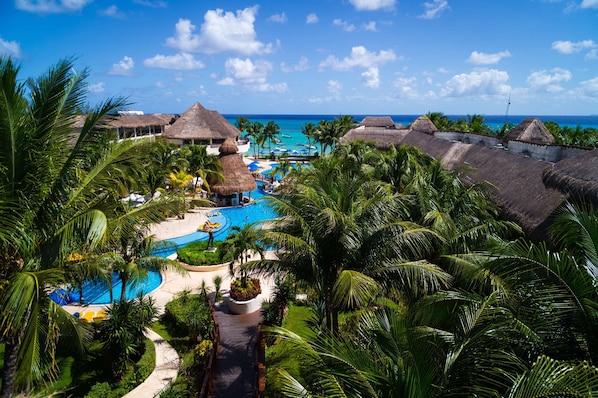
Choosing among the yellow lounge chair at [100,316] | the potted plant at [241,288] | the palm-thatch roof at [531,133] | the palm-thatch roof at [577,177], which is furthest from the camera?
the palm-thatch roof at [531,133]

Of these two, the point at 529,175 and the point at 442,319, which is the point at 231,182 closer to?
the point at 529,175

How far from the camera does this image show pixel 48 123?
5.75m

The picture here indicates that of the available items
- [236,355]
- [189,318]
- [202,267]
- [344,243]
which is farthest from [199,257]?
[344,243]

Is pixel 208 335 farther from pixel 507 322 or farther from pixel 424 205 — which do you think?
pixel 507 322

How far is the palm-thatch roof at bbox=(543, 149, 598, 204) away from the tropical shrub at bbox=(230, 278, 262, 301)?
1038cm

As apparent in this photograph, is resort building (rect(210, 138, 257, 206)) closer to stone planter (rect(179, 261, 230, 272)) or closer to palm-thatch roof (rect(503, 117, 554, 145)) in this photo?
stone planter (rect(179, 261, 230, 272))

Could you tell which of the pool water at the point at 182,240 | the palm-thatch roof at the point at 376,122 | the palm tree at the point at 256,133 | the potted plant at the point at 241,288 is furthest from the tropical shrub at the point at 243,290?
the palm-thatch roof at the point at 376,122

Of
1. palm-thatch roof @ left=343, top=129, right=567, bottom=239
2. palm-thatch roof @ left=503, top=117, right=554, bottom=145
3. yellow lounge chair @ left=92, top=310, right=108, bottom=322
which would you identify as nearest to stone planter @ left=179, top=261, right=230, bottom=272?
yellow lounge chair @ left=92, top=310, right=108, bottom=322

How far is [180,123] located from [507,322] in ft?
131

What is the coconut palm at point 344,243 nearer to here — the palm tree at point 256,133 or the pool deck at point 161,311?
the pool deck at point 161,311

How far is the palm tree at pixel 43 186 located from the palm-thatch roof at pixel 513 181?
36.5 ft

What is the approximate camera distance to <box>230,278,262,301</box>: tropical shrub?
1308 centimetres

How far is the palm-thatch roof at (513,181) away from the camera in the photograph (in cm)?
1125

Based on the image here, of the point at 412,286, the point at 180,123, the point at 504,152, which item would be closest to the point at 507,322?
the point at 412,286
